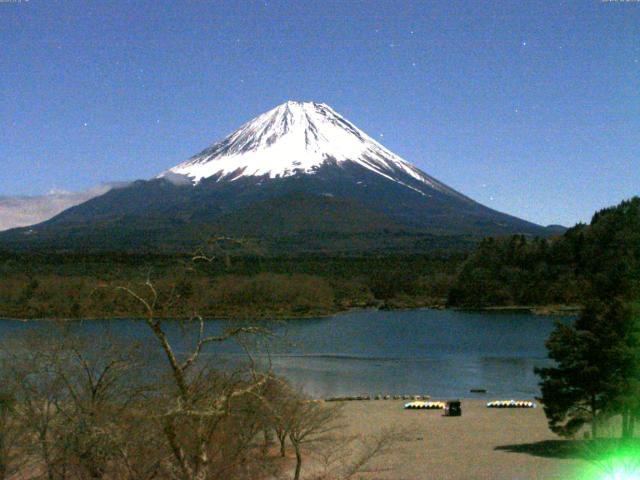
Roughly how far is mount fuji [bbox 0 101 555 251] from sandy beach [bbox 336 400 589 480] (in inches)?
3138

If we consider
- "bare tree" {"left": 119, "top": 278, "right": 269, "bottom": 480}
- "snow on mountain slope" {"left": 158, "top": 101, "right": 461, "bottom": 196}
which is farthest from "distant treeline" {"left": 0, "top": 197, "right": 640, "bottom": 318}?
"snow on mountain slope" {"left": 158, "top": 101, "right": 461, "bottom": 196}

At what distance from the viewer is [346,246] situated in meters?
118

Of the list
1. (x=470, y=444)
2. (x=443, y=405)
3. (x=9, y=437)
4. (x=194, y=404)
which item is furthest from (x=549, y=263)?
(x=194, y=404)

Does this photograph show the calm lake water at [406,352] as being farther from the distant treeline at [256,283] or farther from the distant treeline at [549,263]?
the distant treeline at [549,263]

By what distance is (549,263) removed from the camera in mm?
73750

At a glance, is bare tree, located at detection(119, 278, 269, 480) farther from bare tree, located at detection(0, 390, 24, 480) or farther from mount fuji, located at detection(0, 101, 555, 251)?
mount fuji, located at detection(0, 101, 555, 251)

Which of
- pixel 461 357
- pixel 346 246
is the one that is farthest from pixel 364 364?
pixel 346 246

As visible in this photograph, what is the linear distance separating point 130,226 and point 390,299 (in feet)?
226

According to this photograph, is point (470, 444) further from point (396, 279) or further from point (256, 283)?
point (396, 279)

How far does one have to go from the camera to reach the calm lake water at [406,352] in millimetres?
30125

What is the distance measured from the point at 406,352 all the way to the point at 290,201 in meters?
97.0

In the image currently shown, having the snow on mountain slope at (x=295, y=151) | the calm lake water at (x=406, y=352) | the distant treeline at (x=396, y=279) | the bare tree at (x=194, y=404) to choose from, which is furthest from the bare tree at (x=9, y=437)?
the snow on mountain slope at (x=295, y=151)

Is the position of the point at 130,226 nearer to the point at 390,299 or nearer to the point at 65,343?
the point at 390,299

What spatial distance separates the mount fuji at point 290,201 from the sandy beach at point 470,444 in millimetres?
79702
